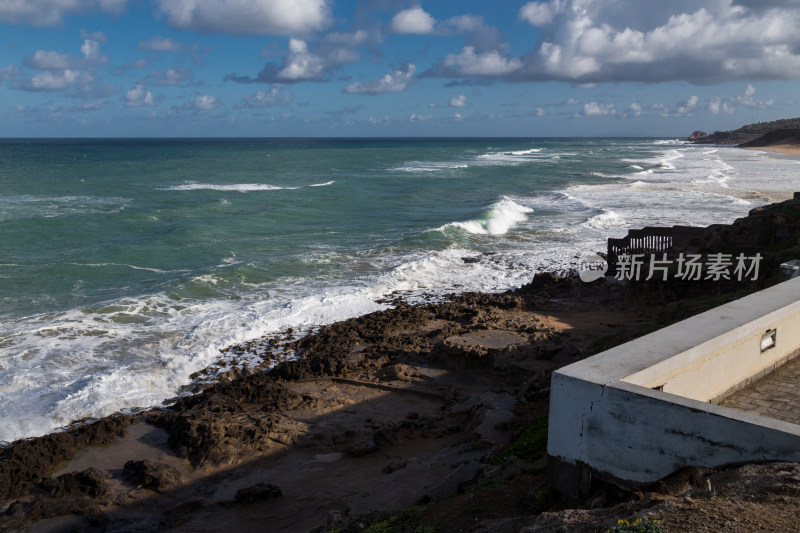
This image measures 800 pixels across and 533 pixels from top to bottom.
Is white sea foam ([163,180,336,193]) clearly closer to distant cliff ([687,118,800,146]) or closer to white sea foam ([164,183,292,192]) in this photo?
white sea foam ([164,183,292,192])

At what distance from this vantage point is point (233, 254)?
23.9m

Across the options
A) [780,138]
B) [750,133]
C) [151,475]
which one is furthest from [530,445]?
[750,133]

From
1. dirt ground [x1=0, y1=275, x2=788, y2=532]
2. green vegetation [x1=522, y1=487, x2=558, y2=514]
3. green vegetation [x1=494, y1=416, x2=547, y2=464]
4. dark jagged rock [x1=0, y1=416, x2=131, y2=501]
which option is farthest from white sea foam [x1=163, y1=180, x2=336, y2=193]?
green vegetation [x1=522, y1=487, x2=558, y2=514]

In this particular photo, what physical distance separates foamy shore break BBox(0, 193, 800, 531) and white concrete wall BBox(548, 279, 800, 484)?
0.72 feet

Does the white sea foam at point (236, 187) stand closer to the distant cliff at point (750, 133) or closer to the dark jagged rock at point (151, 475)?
the dark jagged rock at point (151, 475)

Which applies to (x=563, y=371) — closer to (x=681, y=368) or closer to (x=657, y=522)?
(x=681, y=368)

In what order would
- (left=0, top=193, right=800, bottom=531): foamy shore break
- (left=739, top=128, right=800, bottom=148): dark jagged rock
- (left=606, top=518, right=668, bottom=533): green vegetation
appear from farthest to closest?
(left=739, top=128, right=800, bottom=148): dark jagged rock → (left=0, top=193, right=800, bottom=531): foamy shore break → (left=606, top=518, right=668, bottom=533): green vegetation

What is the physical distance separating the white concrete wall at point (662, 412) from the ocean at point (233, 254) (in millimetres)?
8606

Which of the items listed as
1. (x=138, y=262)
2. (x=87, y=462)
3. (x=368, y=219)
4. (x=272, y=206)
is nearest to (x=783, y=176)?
(x=368, y=219)

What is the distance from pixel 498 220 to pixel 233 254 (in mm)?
12503

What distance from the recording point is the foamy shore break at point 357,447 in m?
6.04

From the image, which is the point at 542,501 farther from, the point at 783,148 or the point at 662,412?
the point at 783,148

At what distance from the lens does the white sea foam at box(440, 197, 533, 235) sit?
94.5ft

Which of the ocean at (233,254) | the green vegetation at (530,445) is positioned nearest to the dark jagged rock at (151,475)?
the ocean at (233,254)
